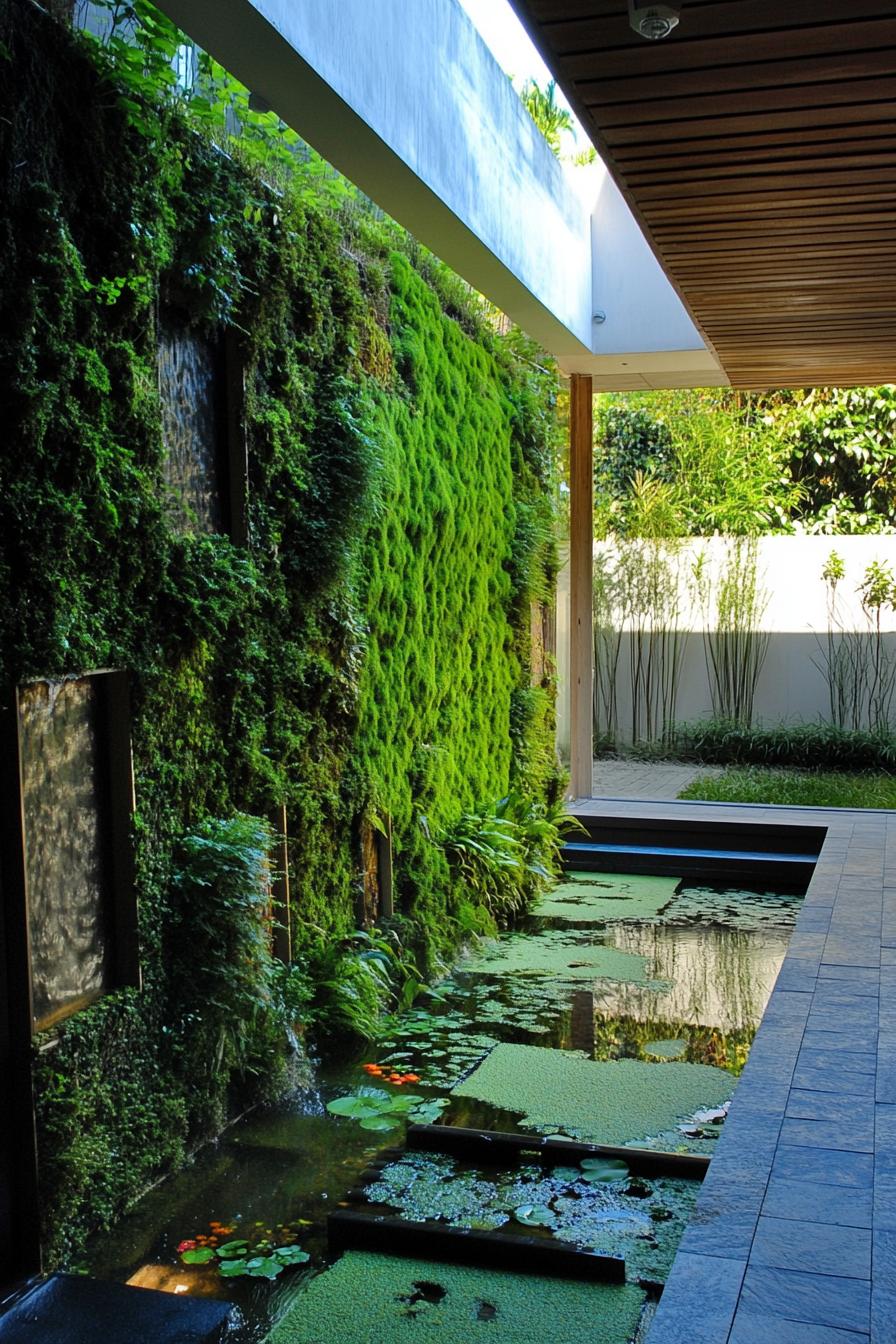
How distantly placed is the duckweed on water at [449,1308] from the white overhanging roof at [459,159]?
3003 millimetres

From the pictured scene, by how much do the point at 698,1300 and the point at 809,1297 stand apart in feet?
0.67

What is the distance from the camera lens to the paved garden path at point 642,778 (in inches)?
361

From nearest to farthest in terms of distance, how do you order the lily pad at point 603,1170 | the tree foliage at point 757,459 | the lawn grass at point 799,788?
the lily pad at point 603,1170 → the lawn grass at point 799,788 → the tree foliage at point 757,459

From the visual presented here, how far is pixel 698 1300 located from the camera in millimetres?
2162

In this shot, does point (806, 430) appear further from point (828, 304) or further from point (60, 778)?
point (60, 778)

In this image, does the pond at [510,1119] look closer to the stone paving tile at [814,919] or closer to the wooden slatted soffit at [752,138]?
the stone paving tile at [814,919]

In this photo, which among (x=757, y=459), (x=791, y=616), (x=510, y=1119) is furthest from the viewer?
(x=757, y=459)

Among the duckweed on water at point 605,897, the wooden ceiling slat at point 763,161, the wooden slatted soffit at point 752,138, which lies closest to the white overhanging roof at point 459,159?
the wooden slatted soffit at point 752,138

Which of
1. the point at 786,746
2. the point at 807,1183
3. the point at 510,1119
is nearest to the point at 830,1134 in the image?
the point at 807,1183

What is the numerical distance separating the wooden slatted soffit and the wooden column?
2.86m

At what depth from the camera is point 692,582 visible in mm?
11297

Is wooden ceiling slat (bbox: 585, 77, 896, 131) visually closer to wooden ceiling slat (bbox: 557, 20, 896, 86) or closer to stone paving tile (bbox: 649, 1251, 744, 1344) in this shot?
wooden ceiling slat (bbox: 557, 20, 896, 86)

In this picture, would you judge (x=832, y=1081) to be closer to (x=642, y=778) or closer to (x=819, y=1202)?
(x=819, y=1202)

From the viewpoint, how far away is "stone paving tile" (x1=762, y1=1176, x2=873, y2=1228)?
248 cm
